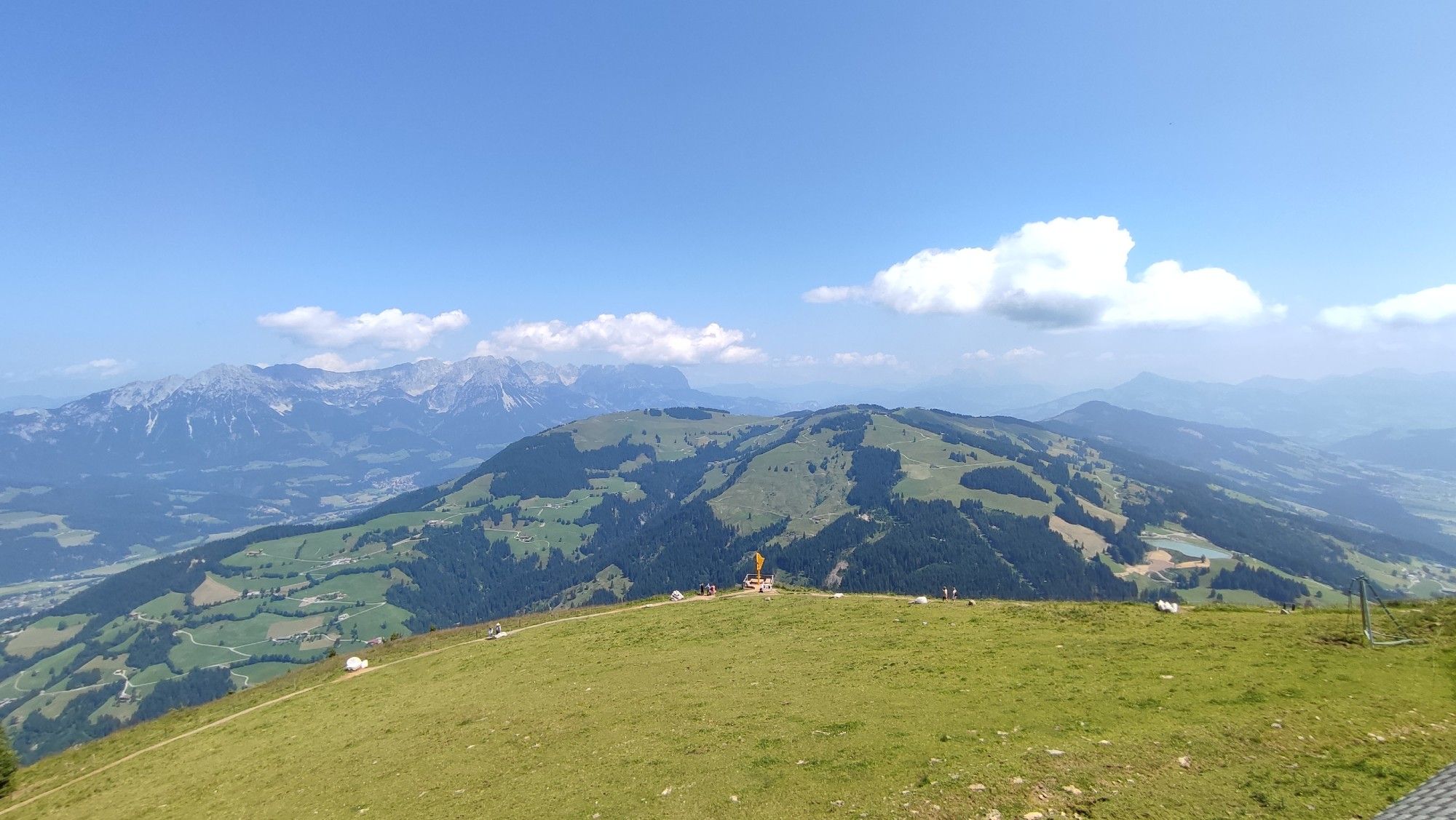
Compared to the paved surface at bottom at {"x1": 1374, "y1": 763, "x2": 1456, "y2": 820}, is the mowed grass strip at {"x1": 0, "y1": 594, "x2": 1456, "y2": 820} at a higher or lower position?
lower

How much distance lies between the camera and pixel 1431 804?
799cm

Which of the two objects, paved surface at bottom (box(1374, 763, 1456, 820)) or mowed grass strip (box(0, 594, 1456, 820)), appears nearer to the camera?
paved surface at bottom (box(1374, 763, 1456, 820))

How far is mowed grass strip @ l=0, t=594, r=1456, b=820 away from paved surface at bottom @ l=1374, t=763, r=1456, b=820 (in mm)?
2892

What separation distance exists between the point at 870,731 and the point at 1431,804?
12.8m

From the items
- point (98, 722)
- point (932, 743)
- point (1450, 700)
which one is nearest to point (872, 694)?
point (932, 743)

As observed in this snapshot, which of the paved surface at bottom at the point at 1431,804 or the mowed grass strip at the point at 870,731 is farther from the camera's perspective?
the mowed grass strip at the point at 870,731

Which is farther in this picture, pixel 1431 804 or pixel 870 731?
pixel 870 731

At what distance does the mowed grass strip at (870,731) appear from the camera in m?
13.4

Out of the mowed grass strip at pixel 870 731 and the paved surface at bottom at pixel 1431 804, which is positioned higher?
the paved surface at bottom at pixel 1431 804

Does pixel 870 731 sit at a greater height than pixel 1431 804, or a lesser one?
lesser

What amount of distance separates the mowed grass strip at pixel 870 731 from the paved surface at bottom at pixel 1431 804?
9.49 ft

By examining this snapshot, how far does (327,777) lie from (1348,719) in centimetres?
3365

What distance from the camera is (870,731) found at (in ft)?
60.6

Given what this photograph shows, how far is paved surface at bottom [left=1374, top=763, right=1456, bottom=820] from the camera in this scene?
24.9 feet
